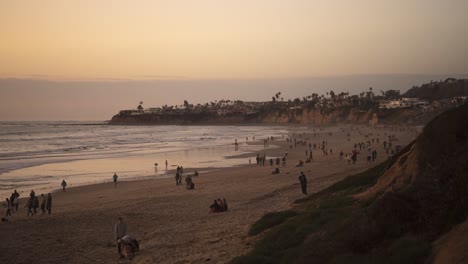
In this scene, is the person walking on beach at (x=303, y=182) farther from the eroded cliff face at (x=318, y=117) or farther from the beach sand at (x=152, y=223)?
the eroded cliff face at (x=318, y=117)

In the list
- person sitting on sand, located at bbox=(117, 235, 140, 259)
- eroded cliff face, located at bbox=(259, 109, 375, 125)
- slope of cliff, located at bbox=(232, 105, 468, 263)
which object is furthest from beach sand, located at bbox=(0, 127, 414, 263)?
eroded cliff face, located at bbox=(259, 109, 375, 125)

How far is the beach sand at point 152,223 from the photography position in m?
12.2

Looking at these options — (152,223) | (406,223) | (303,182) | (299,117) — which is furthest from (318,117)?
(406,223)

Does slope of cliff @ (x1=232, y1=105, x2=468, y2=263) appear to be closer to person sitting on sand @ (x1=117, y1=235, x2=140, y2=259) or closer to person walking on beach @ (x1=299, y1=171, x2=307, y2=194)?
person sitting on sand @ (x1=117, y1=235, x2=140, y2=259)

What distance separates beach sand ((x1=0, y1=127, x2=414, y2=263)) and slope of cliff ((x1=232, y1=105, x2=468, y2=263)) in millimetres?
1549

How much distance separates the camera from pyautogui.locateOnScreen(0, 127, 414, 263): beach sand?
12.2 meters

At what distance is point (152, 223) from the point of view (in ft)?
54.6

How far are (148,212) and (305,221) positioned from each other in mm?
9053

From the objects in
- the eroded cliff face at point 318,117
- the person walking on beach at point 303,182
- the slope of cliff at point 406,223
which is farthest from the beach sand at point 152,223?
the eroded cliff face at point 318,117

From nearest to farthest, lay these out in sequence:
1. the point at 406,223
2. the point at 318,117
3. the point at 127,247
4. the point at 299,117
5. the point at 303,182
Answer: the point at 406,223
the point at 127,247
the point at 303,182
the point at 318,117
the point at 299,117

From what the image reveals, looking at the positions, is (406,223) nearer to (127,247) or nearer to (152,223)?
(127,247)

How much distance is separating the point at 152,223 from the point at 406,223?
412 inches

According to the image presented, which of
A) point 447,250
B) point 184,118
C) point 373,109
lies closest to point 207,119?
point 184,118

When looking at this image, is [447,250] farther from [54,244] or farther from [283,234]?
[54,244]
